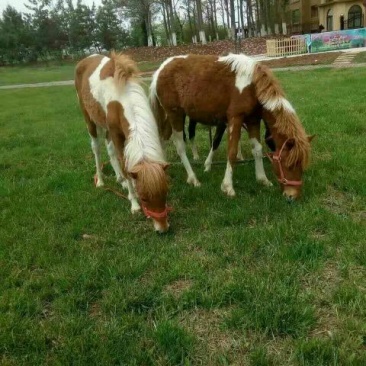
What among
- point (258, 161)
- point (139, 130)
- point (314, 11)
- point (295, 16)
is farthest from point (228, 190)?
point (295, 16)

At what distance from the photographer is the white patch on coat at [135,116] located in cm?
423

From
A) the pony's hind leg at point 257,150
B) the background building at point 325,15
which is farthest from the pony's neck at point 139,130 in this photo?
the background building at point 325,15

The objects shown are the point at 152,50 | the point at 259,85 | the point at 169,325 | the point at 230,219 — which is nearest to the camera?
the point at 169,325

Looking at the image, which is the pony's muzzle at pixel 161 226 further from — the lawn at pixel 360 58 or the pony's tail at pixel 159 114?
the lawn at pixel 360 58

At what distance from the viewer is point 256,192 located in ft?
17.2

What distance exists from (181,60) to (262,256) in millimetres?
3122

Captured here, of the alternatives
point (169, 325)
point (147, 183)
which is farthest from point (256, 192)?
point (169, 325)

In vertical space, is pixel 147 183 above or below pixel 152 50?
below

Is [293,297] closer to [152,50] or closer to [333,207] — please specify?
[333,207]

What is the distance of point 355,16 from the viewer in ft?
147

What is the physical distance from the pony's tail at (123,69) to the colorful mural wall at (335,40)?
91.2 feet

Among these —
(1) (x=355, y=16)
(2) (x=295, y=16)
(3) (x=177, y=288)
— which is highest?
(2) (x=295, y=16)

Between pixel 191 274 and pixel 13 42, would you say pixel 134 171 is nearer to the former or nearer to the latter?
pixel 191 274

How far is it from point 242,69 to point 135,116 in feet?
4.86
